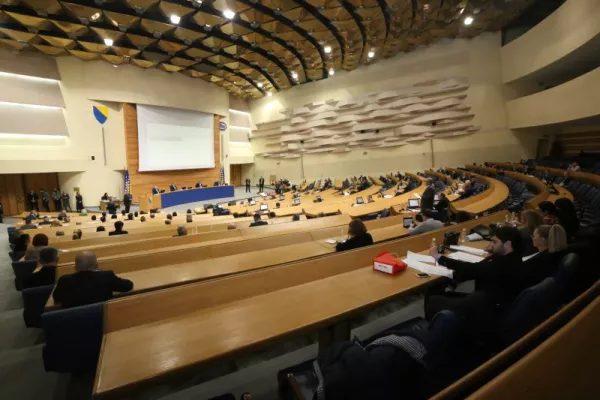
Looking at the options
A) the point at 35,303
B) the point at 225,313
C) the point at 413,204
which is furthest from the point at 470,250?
the point at 35,303

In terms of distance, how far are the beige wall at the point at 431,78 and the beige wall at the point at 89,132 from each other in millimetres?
9735

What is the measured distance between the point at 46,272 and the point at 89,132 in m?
14.6

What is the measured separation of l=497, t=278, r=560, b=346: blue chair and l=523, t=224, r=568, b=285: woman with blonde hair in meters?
0.56

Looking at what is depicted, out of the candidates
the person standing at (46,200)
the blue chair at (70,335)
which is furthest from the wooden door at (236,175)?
the blue chair at (70,335)

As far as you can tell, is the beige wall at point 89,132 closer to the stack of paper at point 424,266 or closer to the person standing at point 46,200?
the person standing at point 46,200

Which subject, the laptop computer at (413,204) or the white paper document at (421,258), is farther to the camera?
the laptop computer at (413,204)

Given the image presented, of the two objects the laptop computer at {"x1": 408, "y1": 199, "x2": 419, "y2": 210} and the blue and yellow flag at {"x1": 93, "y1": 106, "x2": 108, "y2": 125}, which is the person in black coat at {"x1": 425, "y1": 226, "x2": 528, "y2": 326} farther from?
the blue and yellow flag at {"x1": 93, "y1": 106, "x2": 108, "y2": 125}

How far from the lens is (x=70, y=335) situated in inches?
87.0

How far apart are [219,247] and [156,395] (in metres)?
1.65

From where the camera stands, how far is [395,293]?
227 centimetres

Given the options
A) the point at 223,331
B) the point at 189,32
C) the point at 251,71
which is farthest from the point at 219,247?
the point at 251,71

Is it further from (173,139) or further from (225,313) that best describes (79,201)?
(225,313)

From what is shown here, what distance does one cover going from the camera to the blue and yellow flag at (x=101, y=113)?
1549 centimetres

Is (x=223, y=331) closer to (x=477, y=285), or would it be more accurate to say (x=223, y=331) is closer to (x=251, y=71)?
(x=477, y=285)
